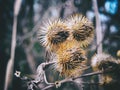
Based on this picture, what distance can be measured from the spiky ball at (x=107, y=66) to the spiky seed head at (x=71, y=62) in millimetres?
150

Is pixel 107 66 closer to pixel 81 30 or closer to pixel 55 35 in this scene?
pixel 81 30

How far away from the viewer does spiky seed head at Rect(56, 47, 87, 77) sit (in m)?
2.88

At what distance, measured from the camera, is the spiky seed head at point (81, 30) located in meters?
3.03

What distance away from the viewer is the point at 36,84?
2.88 m

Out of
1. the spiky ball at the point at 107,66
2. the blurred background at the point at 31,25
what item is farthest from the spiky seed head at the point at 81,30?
the blurred background at the point at 31,25

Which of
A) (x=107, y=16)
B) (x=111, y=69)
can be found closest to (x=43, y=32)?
(x=111, y=69)

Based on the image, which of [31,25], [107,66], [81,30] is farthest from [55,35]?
[31,25]

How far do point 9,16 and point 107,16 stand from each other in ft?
7.63

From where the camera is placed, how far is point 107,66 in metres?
2.95

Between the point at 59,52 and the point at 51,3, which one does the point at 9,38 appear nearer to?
the point at 51,3

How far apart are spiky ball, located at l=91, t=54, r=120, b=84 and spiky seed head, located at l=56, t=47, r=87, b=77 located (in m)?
0.15

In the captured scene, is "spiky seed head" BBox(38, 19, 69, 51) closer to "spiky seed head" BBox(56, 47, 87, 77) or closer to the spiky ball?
"spiky seed head" BBox(56, 47, 87, 77)

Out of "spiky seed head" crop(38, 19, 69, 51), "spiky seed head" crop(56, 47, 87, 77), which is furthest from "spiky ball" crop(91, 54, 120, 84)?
"spiky seed head" crop(38, 19, 69, 51)

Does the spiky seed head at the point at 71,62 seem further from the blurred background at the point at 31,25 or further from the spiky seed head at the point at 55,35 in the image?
the blurred background at the point at 31,25
